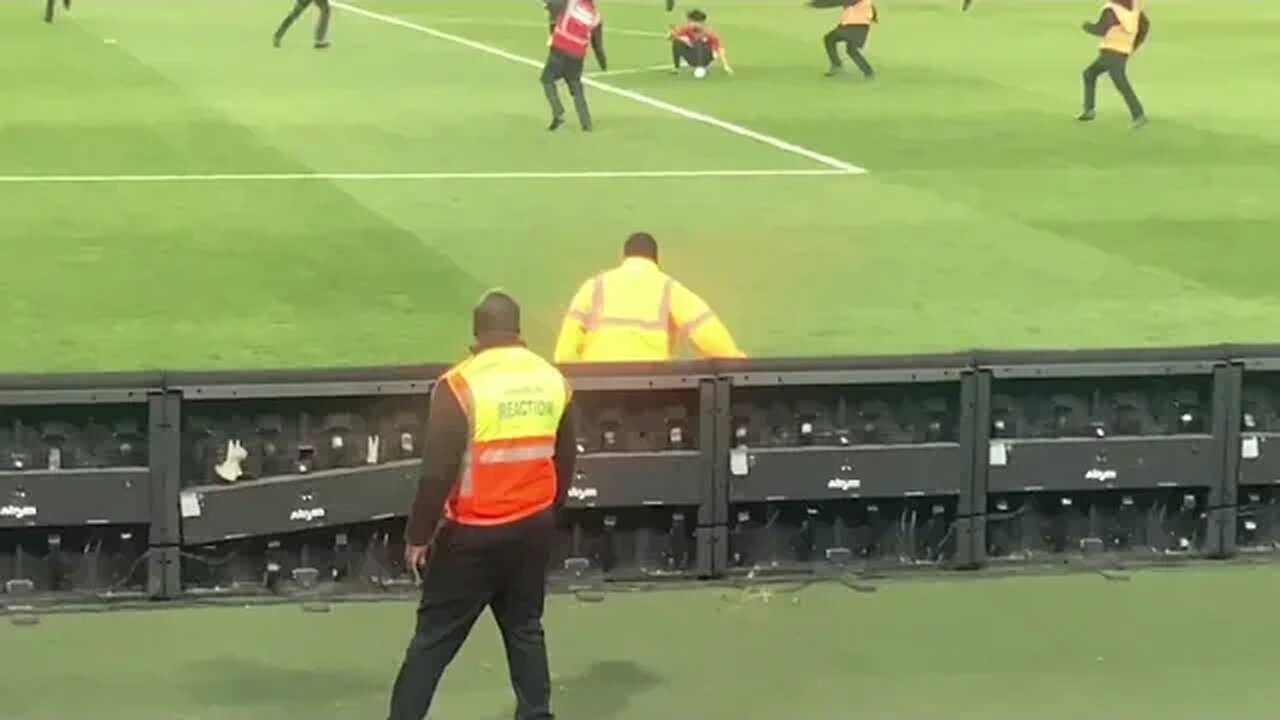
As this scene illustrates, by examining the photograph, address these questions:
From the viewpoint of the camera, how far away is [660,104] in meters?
34.8

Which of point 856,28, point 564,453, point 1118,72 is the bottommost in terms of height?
point 564,453

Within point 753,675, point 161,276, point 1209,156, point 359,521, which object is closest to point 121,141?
point 161,276

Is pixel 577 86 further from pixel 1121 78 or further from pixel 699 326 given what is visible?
pixel 699 326

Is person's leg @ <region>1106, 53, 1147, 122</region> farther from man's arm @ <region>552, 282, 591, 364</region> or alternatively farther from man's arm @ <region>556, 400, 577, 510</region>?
man's arm @ <region>556, 400, 577, 510</region>

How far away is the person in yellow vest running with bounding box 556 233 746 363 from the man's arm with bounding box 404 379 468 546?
12.9 ft

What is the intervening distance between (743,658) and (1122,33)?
75.2 ft

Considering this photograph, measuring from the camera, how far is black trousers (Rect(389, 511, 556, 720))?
881cm

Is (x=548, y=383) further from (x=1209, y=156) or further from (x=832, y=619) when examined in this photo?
(x=1209, y=156)

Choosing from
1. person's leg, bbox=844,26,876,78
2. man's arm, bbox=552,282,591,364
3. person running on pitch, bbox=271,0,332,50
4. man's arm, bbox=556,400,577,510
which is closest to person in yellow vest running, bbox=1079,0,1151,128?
person's leg, bbox=844,26,876,78

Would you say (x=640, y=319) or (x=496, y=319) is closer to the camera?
(x=496, y=319)

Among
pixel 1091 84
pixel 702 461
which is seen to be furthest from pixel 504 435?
pixel 1091 84

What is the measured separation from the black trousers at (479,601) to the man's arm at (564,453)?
14cm

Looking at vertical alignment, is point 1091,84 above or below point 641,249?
above

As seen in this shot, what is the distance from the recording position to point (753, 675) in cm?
1068
